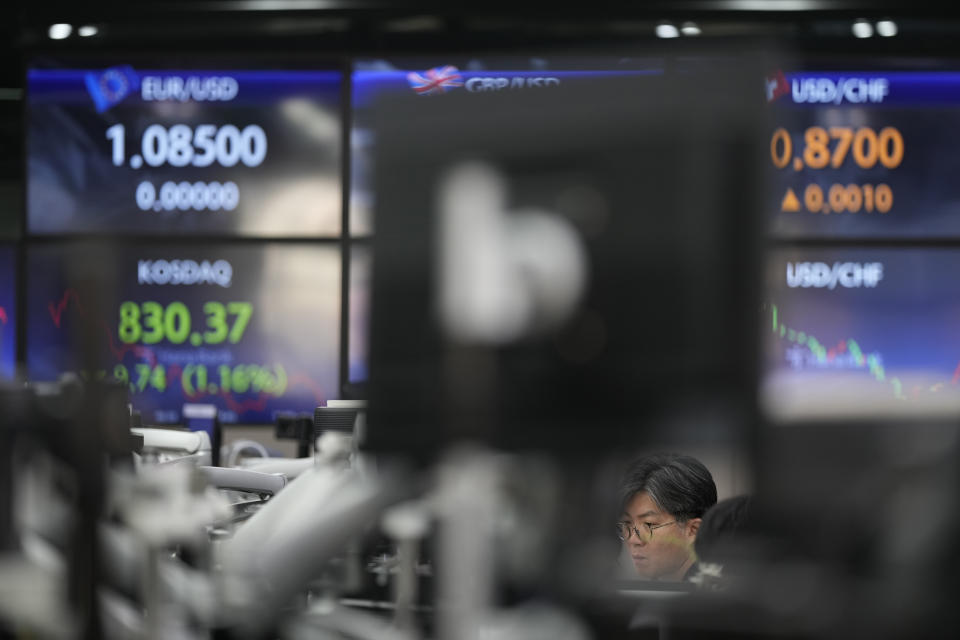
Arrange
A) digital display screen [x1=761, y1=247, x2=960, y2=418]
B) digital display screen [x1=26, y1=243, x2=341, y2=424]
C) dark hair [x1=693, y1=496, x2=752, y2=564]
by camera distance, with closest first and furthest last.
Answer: dark hair [x1=693, y1=496, x2=752, y2=564] < digital display screen [x1=761, y1=247, x2=960, y2=418] < digital display screen [x1=26, y1=243, x2=341, y2=424]

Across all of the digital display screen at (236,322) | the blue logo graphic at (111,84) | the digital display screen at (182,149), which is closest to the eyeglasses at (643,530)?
the digital display screen at (236,322)

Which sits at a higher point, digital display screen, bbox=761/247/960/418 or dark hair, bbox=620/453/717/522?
digital display screen, bbox=761/247/960/418

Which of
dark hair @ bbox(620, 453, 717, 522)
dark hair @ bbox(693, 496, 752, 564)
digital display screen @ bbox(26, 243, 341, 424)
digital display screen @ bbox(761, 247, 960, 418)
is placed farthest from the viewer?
digital display screen @ bbox(26, 243, 341, 424)

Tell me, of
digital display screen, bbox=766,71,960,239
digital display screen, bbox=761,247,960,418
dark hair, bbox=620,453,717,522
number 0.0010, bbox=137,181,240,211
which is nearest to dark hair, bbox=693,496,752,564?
dark hair, bbox=620,453,717,522

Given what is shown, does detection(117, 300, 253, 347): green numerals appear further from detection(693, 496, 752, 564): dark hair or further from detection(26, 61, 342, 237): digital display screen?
detection(693, 496, 752, 564): dark hair

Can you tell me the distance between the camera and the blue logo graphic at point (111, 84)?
3540mm

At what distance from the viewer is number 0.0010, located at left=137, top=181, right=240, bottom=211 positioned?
3.54 m

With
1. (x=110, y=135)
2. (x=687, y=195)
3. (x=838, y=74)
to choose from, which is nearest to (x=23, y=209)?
(x=110, y=135)

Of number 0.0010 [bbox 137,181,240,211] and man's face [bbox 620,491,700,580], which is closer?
man's face [bbox 620,491,700,580]

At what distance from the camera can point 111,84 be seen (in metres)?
3.55

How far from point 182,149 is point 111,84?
345 mm

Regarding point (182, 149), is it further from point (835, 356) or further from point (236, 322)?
point (835, 356)

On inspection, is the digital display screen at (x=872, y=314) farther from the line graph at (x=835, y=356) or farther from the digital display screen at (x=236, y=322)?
the digital display screen at (x=236, y=322)

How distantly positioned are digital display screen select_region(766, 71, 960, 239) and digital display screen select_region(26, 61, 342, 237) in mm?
1661
